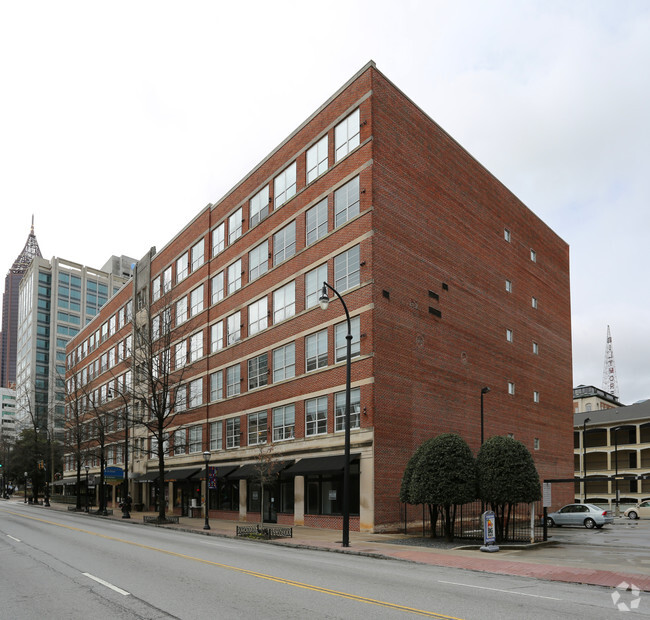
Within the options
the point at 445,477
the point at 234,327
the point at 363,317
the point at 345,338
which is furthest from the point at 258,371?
the point at 445,477

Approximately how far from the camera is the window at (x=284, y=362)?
129ft

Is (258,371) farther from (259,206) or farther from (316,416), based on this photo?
(259,206)

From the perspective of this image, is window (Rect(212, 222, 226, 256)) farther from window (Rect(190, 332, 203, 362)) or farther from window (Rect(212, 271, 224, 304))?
window (Rect(190, 332, 203, 362))

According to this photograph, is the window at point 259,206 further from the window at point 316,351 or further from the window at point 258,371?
the window at point 316,351

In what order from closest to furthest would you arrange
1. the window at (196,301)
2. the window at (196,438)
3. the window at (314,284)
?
the window at (314,284) < the window at (196,438) < the window at (196,301)

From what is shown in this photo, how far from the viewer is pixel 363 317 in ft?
109

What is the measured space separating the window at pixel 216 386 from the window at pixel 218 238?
923 centimetres

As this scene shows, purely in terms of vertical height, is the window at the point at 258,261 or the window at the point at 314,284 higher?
the window at the point at 258,261

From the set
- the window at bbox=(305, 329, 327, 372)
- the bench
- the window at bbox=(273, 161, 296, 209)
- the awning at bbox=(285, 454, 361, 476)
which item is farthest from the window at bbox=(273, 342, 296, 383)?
the bench

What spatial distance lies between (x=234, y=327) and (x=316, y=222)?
1222cm

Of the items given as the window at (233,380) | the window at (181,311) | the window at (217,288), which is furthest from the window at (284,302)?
the window at (181,311)

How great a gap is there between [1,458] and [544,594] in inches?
4566

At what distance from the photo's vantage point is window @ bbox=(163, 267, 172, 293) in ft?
193

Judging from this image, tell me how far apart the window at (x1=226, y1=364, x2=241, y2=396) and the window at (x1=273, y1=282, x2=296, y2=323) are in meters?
6.37
